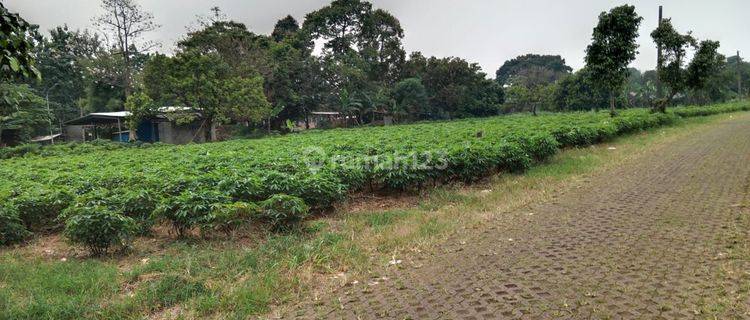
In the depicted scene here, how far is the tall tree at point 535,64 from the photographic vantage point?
95.9 m

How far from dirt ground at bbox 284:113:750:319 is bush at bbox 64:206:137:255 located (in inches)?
106

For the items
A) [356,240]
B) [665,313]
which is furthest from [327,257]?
[665,313]

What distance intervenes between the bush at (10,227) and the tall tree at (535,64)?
95.2 meters

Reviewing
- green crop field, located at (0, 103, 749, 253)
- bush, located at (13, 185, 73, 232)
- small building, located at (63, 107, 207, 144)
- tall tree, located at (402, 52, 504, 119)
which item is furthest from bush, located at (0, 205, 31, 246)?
tall tree, located at (402, 52, 504, 119)

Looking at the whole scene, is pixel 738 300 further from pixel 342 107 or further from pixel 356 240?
pixel 342 107

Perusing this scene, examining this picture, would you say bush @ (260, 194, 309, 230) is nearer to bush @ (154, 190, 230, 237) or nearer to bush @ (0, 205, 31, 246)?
bush @ (154, 190, 230, 237)

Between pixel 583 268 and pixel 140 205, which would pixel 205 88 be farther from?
pixel 583 268

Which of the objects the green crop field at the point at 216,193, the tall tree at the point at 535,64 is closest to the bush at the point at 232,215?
the green crop field at the point at 216,193

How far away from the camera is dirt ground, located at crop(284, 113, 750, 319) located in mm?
3678

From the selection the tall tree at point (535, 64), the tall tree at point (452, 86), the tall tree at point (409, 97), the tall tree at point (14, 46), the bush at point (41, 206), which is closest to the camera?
the tall tree at point (14, 46)

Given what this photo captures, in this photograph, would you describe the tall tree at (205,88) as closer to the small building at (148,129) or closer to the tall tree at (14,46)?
the small building at (148,129)

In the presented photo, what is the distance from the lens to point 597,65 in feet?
83.3

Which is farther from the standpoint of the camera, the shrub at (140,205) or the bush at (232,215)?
the shrub at (140,205)

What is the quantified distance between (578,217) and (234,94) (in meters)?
28.5
